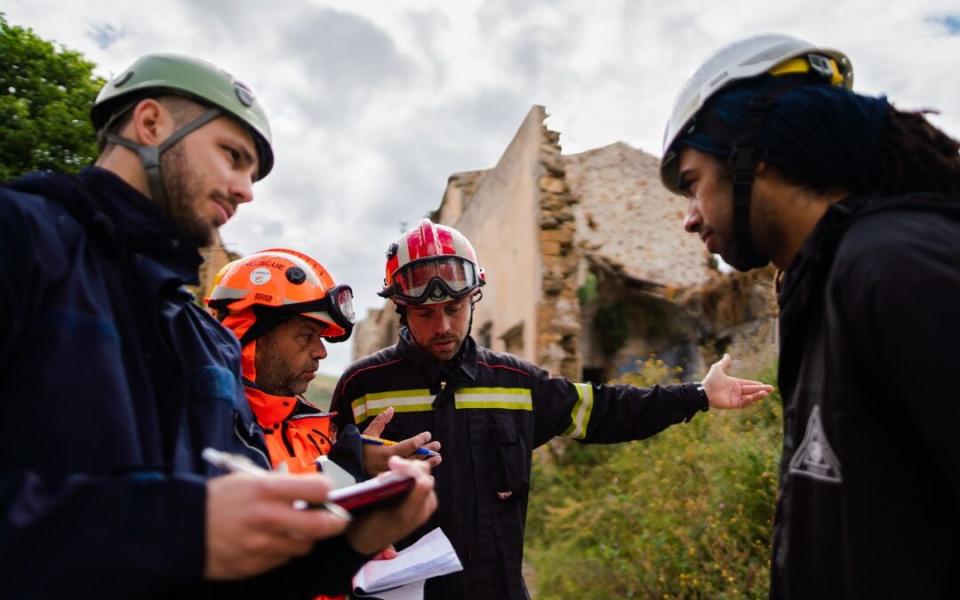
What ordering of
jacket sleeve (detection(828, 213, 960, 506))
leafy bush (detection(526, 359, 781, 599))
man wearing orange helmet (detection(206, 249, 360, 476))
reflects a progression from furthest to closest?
leafy bush (detection(526, 359, 781, 599))
man wearing orange helmet (detection(206, 249, 360, 476))
jacket sleeve (detection(828, 213, 960, 506))

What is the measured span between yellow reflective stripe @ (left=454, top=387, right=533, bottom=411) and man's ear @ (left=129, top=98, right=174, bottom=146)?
1946mm

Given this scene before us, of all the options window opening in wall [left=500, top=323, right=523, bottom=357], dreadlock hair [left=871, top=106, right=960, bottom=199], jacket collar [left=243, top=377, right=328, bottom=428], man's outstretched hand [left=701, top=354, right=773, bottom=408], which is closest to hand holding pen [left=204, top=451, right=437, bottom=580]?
dreadlock hair [left=871, top=106, right=960, bottom=199]

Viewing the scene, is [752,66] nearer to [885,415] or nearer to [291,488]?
[885,415]

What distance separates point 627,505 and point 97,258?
5.83m

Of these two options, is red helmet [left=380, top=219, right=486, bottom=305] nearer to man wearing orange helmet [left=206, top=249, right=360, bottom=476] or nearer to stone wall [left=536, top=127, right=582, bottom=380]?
man wearing orange helmet [left=206, top=249, right=360, bottom=476]

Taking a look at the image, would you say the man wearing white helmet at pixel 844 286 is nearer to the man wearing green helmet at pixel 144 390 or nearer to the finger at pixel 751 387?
the man wearing green helmet at pixel 144 390

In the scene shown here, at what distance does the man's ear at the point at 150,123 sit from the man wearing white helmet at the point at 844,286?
1.50 m

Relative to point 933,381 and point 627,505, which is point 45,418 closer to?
point 933,381

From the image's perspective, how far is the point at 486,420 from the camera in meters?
3.24

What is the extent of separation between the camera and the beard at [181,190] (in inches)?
67.2

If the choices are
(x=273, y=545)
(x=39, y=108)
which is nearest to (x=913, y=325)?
(x=273, y=545)

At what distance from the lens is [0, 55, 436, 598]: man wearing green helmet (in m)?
1.03

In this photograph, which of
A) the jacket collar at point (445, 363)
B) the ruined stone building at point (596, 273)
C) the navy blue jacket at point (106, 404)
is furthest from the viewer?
the ruined stone building at point (596, 273)

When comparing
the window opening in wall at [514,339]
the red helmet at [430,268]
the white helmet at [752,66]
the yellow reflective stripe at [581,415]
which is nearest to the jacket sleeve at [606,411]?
the yellow reflective stripe at [581,415]
